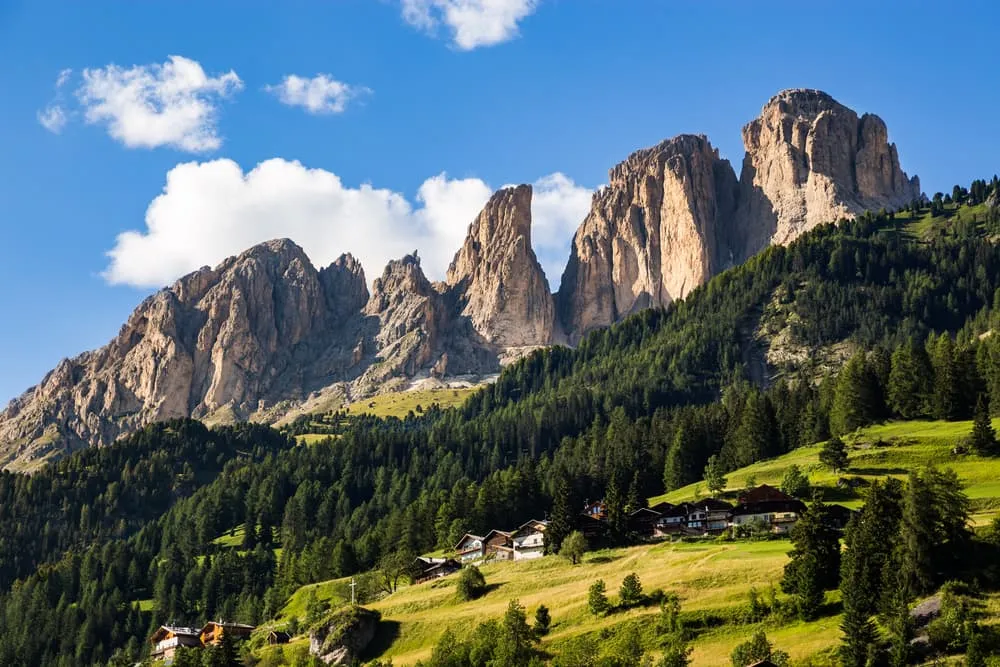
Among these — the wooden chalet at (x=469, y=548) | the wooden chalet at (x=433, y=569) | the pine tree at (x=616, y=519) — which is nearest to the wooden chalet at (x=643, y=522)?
the pine tree at (x=616, y=519)

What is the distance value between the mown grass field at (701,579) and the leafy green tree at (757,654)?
1.74m

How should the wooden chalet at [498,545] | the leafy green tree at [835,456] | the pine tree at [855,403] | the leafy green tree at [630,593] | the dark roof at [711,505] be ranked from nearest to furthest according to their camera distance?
the leafy green tree at [630,593] < the dark roof at [711,505] < the leafy green tree at [835,456] < the wooden chalet at [498,545] < the pine tree at [855,403]

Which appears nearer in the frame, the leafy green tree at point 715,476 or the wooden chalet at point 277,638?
the wooden chalet at point 277,638

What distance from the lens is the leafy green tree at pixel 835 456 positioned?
127562mm

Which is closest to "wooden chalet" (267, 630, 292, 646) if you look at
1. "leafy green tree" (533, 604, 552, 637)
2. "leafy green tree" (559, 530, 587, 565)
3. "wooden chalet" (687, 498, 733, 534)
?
"leafy green tree" (559, 530, 587, 565)

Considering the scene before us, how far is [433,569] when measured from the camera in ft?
438

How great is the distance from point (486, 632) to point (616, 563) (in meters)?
25.6

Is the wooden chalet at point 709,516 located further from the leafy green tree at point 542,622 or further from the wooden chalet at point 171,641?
the wooden chalet at point 171,641

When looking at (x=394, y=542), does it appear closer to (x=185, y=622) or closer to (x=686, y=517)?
(x=185, y=622)

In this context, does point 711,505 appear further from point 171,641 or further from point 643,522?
point 171,641

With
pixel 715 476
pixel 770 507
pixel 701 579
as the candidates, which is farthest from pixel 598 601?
pixel 715 476

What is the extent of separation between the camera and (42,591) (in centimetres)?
18275

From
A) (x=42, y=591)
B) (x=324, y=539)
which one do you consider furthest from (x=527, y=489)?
(x=42, y=591)

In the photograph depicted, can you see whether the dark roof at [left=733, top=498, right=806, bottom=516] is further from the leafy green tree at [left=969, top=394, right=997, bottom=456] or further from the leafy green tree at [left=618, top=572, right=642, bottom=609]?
the leafy green tree at [left=618, top=572, right=642, bottom=609]
